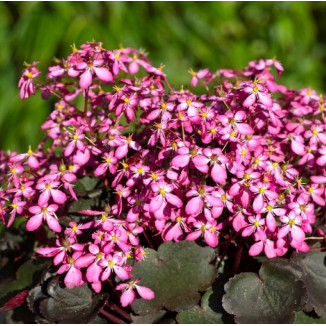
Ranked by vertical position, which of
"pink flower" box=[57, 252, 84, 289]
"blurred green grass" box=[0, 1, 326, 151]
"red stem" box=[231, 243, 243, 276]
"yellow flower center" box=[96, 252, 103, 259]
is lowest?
"pink flower" box=[57, 252, 84, 289]

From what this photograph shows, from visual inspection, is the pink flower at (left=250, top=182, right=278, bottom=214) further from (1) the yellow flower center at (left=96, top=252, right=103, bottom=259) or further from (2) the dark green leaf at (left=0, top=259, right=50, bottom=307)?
(2) the dark green leaf at (left=0, top=259, right=50, bottom=307)

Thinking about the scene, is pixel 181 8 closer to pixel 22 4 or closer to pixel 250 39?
pixel 250 39

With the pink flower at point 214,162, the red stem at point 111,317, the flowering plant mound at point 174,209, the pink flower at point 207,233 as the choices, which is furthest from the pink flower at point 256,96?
the red stem at point 111,317

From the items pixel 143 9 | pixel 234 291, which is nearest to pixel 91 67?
pixel 234 291

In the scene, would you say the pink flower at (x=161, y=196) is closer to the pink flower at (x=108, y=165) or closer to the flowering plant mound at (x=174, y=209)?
the flowering plant mound at (x=174, y=209)

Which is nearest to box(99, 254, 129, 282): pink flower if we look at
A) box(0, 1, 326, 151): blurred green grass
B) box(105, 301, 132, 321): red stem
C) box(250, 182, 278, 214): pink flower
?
box(105, 301, 132, 321): red stem

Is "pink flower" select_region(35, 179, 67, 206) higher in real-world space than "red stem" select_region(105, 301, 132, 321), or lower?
higher

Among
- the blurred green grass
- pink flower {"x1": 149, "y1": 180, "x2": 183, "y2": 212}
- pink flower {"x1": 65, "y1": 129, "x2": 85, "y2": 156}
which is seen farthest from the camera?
the blurred green grass

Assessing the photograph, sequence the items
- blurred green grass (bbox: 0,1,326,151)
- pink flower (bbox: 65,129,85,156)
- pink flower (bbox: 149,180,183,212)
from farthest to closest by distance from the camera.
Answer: blurred green grass (bbox: 0,1,326,151) < pink flower (bbox: 65,129,85,156) < pink flower (bbox: 149,180,183,212)
